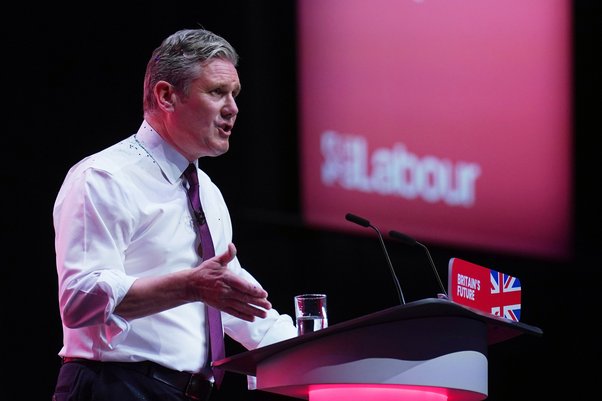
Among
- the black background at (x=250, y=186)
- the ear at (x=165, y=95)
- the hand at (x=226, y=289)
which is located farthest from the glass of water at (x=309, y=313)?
the black background at (x=250, y=186)

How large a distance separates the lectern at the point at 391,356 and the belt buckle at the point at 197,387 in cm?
24

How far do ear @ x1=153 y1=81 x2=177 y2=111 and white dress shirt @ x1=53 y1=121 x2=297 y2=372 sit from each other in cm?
7

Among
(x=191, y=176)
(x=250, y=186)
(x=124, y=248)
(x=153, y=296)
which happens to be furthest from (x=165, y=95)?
(x=250, y=186)

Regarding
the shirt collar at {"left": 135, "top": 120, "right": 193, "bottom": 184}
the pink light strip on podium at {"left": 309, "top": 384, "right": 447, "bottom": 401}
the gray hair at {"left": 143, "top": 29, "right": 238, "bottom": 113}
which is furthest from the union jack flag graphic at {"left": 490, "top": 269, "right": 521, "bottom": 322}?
the gray hair at {"left": 143, "top": 29, "right": 238, "bottom": 113}

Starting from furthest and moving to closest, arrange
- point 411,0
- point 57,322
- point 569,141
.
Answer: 1. point 569,141
2. point 411,0
3. point 57,322

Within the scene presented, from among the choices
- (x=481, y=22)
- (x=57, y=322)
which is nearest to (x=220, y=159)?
(x=57, y=322)

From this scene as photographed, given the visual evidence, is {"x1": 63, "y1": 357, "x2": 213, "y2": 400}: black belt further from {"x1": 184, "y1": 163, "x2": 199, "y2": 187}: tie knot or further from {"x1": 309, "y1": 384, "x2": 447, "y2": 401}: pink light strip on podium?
{"x1": 184, "y1": 163, "x2": 199, "y2": 187}: tie knot

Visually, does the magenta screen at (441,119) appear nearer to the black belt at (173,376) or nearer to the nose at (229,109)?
the nose at (229,109)

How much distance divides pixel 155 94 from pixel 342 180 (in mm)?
1858

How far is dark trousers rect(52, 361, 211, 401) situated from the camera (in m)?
1.98

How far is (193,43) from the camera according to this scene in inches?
92.1

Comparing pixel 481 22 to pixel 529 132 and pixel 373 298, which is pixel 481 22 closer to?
pixel 529 132

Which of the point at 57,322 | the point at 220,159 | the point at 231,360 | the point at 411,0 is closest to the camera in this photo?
the point at 231,360

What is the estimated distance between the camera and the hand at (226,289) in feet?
5.93
